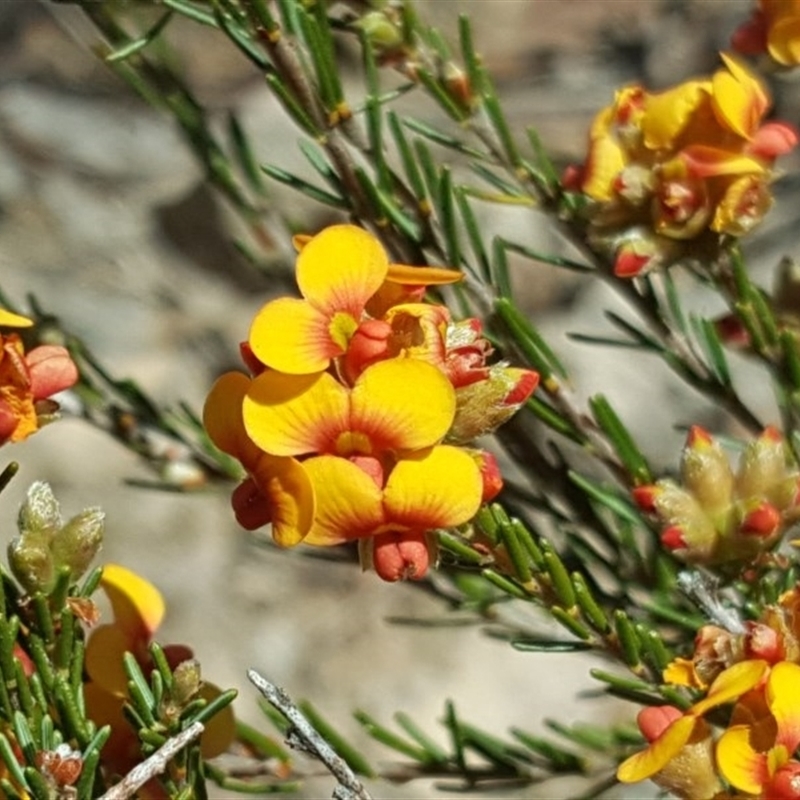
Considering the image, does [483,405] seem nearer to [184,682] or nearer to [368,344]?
[368,344]

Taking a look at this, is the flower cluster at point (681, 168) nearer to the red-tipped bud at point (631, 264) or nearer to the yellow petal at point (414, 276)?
the red-tipped bud at point (631, 264)

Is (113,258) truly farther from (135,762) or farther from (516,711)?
(135,762)

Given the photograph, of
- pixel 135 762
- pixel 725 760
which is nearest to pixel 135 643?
pixel 135 762

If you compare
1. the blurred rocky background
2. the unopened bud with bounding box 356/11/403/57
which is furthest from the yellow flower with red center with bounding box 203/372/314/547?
the blurred rocky background

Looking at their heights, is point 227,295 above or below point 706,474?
below

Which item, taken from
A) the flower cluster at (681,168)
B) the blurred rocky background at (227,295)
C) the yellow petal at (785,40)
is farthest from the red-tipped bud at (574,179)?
the blurred rocky background at (227,295)

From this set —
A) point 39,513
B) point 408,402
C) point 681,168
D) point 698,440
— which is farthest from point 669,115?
point 39,513

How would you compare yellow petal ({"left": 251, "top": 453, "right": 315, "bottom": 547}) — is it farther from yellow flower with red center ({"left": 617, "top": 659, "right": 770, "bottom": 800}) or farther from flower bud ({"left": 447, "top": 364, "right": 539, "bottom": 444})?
yellow flower with red center ({"left": 617, "top": 659, "right": 770, "bottom": 800})
